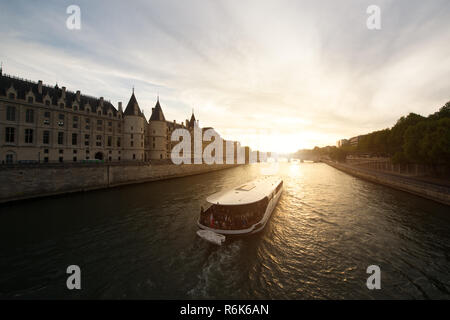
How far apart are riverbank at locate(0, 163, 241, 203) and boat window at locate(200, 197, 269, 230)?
87.5 ft

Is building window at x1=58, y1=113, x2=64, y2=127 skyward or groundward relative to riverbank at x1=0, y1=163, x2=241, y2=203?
skyward

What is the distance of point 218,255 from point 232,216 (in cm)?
331

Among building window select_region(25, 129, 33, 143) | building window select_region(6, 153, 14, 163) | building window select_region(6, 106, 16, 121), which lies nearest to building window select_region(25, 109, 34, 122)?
building window select_region(6, 106, 16, 121)

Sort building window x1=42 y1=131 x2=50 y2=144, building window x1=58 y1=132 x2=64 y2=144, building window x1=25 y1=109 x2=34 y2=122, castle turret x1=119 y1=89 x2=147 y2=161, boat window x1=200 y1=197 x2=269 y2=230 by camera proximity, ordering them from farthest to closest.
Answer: castle turret x1=119 y1=89 x2=147 y2=161 < building window x1=58 y1=132 x2=64 y2=144 < building window x1=42 y1=131 x2=50 y2=144 < building window x1=25 y1=109 x2=34 y2=122 < boat window x1=200 y1=197 x2=269 y2=230

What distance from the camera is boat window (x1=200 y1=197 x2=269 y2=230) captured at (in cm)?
1344

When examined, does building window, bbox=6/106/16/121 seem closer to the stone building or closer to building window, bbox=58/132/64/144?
the stone building

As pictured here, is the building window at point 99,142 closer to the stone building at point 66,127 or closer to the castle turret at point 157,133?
the stone building at point 66,127

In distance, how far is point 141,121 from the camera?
55.8 meters

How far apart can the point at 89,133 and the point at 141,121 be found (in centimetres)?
1425

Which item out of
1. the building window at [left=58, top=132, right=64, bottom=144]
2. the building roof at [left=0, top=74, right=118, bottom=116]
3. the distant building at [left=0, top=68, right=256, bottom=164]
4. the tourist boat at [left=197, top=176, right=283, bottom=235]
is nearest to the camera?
the tourist boat at [left=197, top=176, right=283, bottom=235]
